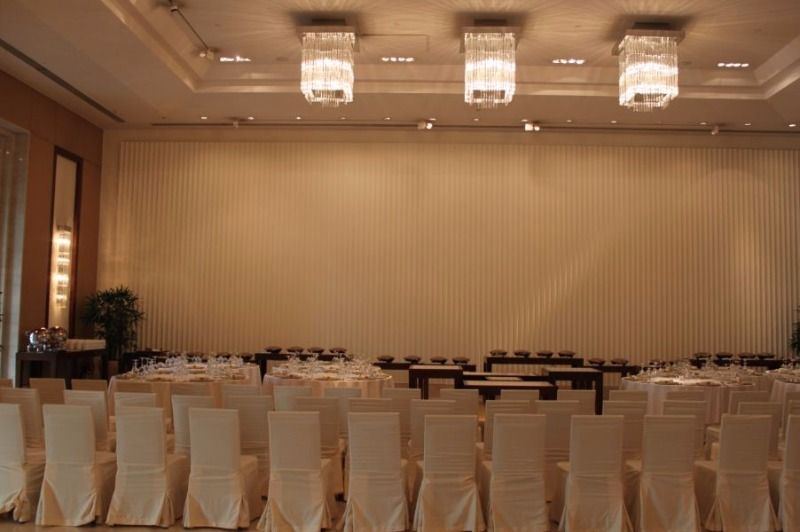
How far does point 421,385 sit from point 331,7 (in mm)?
6086

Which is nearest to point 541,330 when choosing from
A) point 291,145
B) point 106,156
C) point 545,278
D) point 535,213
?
point 545,278

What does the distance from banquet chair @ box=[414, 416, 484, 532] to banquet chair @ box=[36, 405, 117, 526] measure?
245 cm

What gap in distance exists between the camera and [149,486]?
5898 mm

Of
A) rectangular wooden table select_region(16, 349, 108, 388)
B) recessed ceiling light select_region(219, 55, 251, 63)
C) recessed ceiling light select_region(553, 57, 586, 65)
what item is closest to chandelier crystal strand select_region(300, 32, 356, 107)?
recessed ceiling light select_region(219, 55, 251, 63)

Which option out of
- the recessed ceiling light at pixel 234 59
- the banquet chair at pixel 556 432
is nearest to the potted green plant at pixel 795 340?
the banquet chair at pixel 556 432

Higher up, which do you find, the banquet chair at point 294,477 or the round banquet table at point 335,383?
the round banquet table at point 335,383

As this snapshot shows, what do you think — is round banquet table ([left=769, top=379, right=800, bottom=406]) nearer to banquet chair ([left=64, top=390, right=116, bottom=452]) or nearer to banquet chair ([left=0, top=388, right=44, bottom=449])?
banquet chair ([left=64, top=390, right=116, bottom=452])

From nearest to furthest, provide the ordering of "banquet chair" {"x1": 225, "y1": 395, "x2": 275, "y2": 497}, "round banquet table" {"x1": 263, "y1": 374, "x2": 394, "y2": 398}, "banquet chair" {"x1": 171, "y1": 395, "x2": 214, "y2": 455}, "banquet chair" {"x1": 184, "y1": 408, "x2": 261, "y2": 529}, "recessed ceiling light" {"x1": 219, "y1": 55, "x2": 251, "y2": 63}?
"banquet chair" {"x1": 184, "y1": 408, "x2": 261, "y2": 529}, "banquet chair" {"x1": 171, "y1": 395, "x2": 214, "y2": 455}, "banquet chair" {"x1": 225, "y1": 395, "x2": 275, "y2": 497}, "round banquet table" {"x1": 263, "y1": 374, "x2": 394, "y2": 398}, "recessed ceiling light" {"x1": 219, "y1": 55, "x2": 251, "y2": 63}

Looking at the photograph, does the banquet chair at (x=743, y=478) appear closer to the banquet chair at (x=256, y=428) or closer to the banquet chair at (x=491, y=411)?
the banquet chair at (x=491, y=411)

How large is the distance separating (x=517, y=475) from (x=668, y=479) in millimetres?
1152

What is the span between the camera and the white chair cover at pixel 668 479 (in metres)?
5.85

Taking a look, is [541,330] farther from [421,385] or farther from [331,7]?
[331,7]

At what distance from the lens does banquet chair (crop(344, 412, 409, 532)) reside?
5719 millimetres

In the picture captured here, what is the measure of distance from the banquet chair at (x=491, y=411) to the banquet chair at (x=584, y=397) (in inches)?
28.8
